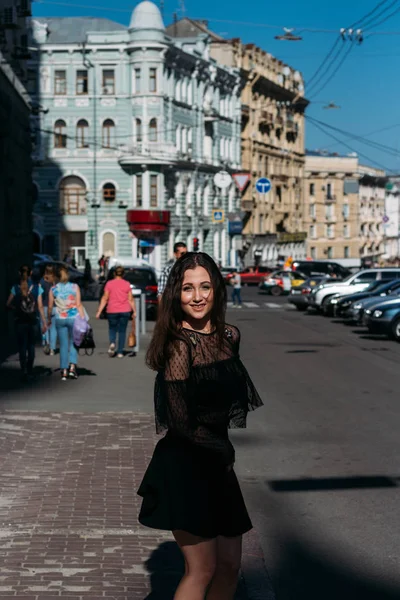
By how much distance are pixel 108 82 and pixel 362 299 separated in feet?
126

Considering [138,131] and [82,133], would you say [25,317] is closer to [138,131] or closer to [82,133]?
[138,131]

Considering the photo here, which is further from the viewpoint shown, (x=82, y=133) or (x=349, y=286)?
(x=82, y=133)

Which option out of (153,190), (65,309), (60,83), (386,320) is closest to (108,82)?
(60,83)

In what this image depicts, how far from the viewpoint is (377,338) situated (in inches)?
1100

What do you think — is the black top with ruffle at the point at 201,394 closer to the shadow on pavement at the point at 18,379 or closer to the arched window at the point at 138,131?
the shadow on pavement at the point at 18,379

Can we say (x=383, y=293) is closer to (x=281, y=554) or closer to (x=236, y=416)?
(x=281, y=554)

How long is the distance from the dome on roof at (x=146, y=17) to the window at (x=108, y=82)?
9.79ft

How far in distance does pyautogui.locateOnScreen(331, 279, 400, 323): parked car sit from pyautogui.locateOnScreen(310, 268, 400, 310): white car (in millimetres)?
1110

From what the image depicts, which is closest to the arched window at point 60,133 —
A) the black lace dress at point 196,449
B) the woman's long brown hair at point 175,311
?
the woman's long brown hair at point 175,311

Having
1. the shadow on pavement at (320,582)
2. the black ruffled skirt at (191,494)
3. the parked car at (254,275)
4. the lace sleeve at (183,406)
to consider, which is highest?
the lace sleeve at (183,406)

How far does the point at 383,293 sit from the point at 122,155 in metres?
36.1

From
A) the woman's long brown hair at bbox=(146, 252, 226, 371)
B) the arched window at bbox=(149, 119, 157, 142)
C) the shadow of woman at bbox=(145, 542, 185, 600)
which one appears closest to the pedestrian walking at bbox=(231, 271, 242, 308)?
the arched window at bbox=(149, 119, 157, 142)

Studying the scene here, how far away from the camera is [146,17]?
65875mm

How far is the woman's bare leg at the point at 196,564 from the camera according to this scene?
4797 mm
